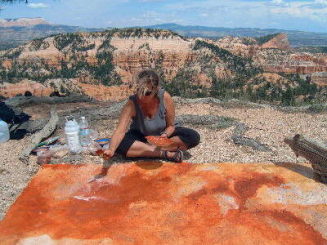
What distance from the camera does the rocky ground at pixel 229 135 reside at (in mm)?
4898

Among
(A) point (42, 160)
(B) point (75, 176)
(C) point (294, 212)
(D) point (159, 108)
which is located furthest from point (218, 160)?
(A) point (42, 160)

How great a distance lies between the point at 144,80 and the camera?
13.9 feet

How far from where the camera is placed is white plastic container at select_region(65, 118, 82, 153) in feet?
16.9

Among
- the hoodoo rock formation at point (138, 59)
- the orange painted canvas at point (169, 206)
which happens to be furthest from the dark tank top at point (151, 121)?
the hoodoo rock formation at point (138, 59)

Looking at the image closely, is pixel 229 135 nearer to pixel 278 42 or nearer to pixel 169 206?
pixel 169 206

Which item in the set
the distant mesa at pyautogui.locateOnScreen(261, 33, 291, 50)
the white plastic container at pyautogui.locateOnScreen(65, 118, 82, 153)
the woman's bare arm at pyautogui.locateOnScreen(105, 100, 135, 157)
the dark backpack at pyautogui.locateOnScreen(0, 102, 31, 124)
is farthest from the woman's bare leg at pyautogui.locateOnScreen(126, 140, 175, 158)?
the distant mesa at pyautogui.locateOnScreen(261, 33, 291, 50)

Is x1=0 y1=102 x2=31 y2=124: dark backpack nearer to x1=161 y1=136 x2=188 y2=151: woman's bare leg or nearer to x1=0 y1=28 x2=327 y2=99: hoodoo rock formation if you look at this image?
x1=161 y1=136 x2=188 y2=151: woman's bare leg

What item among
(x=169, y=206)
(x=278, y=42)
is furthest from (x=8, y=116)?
(x=278, y=42)

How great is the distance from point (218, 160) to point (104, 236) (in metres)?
2.20

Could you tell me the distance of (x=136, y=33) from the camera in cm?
6247

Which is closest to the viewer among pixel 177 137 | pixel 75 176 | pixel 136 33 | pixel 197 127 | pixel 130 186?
pixel 130 186

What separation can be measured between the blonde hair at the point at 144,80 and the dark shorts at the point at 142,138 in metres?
0.73

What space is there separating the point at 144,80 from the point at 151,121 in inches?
24.4

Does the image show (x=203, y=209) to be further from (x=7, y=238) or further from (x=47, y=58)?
(x=47, y=58)
